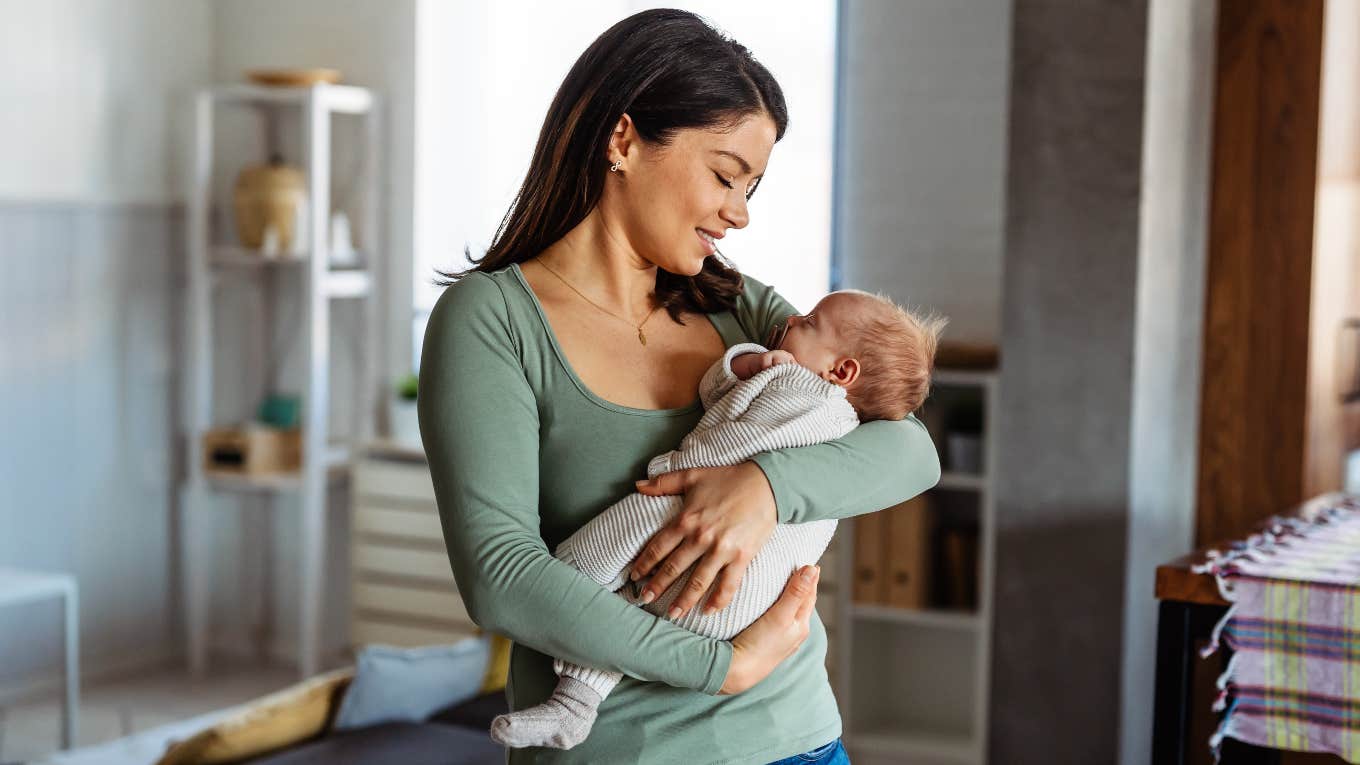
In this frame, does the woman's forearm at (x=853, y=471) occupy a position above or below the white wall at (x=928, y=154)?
below

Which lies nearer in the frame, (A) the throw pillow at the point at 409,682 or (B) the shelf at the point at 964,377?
(A) the throw pillow at the point at 409,682

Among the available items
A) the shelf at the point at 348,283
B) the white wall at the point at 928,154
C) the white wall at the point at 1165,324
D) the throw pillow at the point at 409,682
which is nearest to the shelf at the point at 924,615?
the white wall at the point at 1165,324

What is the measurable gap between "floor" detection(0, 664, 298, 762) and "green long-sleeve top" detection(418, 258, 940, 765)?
352 cm

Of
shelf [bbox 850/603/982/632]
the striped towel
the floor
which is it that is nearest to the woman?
the striped towel

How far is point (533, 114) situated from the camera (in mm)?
5070

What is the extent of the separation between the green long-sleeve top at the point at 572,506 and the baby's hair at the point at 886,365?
0.23 feet

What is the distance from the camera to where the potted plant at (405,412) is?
5.00 m

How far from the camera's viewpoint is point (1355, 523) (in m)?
2.81

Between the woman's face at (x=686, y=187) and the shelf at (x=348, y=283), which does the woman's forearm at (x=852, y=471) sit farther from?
the shelf at (x=348, y=283)

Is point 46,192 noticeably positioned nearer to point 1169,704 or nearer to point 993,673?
point 993,673

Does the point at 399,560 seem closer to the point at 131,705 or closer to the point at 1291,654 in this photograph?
the point at 131,705

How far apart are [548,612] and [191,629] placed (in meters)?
4.35

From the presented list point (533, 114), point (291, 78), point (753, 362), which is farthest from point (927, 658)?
point (753, 362)

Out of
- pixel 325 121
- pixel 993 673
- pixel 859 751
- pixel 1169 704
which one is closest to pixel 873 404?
pixel 1169 704
